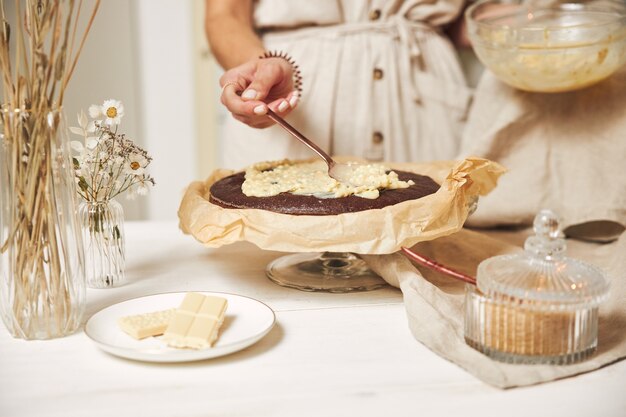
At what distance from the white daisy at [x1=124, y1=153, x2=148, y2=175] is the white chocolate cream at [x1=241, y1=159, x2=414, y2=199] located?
15cm

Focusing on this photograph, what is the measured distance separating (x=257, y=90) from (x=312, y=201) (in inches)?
10.4

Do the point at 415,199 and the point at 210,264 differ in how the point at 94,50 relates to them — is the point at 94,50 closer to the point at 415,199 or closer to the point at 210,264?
the point at 210,264

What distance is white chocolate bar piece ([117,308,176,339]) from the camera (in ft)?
2.61

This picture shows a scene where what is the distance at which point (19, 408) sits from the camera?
2.23ft

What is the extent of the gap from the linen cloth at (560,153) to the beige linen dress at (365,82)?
0.58 ft

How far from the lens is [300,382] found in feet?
2.38

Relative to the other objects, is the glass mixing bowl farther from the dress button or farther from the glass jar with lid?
the glass jar with lid

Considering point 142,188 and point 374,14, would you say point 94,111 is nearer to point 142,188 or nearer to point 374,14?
point 142,188

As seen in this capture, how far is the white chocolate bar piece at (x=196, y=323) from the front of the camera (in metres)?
0.76

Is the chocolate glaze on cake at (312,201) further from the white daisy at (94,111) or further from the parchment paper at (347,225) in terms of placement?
the white daisy at (94,111)

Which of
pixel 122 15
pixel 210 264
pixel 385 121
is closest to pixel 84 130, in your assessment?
pixel 210 264

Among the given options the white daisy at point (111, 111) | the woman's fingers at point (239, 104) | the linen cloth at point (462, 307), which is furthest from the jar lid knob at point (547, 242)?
the white daisy at point (111, 111)

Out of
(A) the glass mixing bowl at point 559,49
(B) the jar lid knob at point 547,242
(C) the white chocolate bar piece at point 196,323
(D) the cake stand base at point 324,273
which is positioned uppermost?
(A) the glass mixing bowl at point 559,49

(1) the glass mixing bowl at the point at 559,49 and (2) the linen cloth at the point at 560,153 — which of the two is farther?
(2) the linen cloth at the point at 560,153
